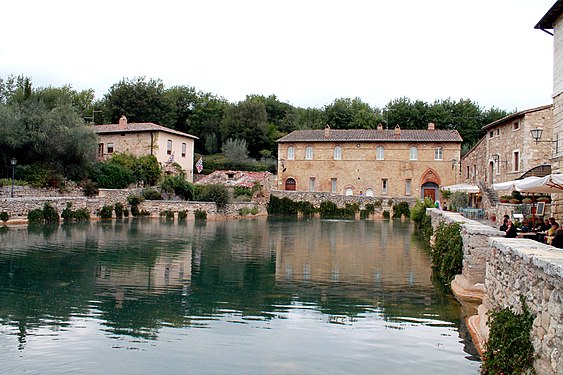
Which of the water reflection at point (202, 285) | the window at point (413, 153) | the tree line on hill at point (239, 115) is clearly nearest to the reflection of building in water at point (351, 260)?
the water reflection at point (202, 285)

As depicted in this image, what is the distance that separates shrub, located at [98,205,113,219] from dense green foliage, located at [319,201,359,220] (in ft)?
52.0

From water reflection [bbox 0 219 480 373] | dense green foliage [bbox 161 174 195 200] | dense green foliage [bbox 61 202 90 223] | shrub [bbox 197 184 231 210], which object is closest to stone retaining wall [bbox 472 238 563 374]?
water reflection [bbox 0 219 480 373]

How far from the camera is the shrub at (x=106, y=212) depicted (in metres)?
30.5

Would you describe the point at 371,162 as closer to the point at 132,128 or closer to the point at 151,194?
the point at 132,128

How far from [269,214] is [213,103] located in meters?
26.2

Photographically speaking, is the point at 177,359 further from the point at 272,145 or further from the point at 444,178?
the point at 272,145

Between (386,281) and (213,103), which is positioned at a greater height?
(213,103)

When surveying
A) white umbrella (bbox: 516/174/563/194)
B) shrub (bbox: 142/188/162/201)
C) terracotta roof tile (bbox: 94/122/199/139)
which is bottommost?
shrub (bbox: 142/188/162/201)

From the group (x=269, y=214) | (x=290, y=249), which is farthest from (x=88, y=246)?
(x=269, y=214)

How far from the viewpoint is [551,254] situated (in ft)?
19.1

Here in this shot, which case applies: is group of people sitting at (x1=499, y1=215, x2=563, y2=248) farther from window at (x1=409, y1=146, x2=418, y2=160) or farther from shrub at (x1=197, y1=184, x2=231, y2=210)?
window at (x1=409, y1=146, x2=418, y2=160)

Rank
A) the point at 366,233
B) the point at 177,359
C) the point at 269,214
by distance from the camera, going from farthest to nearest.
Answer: the point at 269,214
the point at 366,233
the point at 177,359

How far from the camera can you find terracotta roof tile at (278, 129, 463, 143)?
45.2 meters

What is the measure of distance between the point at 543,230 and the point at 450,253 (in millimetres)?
3834
